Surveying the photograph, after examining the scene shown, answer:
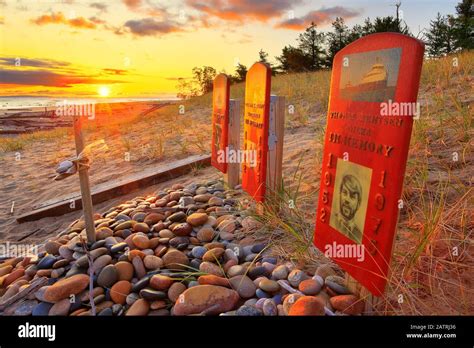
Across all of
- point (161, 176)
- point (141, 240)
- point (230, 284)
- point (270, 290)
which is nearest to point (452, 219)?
point (270, 290)

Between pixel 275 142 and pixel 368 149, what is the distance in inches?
56.3

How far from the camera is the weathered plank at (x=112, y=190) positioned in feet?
15.7

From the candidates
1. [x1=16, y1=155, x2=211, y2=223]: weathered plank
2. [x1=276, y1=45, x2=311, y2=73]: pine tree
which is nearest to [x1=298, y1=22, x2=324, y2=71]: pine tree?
[x1=276, y1=45, x2=311, y2=73]: pine tree

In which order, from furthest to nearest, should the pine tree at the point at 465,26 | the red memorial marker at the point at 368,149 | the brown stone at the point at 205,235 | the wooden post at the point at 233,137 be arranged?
the pine tree at the point at 465,26 → the wooden post at the point at 233,137 → the brown stone at the point at 205,235 → the red memorial marker at the point at 368,149

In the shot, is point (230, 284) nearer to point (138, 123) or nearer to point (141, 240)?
point (141, 240)

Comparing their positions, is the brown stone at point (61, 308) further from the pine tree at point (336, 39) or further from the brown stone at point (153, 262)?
the pine tree at point (336, 39)

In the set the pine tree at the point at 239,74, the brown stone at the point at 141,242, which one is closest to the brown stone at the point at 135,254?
the brown stone at the point at 141,242

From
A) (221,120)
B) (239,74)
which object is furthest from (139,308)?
(239,74)

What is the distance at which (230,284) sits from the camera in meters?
2.34

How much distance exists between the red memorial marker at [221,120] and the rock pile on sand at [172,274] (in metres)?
0.85

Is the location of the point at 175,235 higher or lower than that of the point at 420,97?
lower

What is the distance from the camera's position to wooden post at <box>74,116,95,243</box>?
288 cm

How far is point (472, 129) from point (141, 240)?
10.4ft

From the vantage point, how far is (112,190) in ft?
16.2
